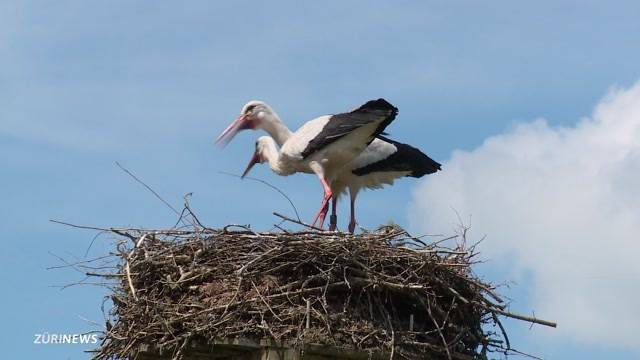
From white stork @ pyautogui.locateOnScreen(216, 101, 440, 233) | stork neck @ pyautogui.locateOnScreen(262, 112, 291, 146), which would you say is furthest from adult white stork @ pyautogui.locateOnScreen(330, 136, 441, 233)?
stork neck @ pyautogui.locateOnScreen(262, 112, 291, 146)

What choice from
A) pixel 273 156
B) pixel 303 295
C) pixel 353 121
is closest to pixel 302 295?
pixel 303 295

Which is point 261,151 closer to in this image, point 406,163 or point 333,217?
point 333,217

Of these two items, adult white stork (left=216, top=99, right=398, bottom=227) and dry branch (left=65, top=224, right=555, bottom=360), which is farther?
adult white stork (left=216, top=99, right=398, bottom=227)

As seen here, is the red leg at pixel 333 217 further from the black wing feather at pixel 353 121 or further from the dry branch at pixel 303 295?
the dry branch at pixel 303 295

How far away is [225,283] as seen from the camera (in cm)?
726

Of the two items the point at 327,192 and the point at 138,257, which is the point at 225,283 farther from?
the point at 327,192

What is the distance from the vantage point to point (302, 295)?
7055 millimetres

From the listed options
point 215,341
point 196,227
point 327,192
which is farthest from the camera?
point 327,192

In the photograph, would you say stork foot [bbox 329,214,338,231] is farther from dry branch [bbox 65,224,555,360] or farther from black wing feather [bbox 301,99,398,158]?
dry branch [bbox 65,224,555,360]

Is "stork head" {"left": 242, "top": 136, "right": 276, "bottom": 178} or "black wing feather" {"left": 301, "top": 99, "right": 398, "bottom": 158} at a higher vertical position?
"stork head" {"left": 242, "top": 136, "right": 276, "bottom": 178}

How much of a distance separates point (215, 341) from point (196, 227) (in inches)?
48.5

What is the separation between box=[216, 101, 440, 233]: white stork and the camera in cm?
1073

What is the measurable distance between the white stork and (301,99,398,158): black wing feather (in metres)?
0.73

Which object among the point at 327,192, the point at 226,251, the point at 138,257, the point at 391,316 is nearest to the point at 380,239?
the point at 391,316
